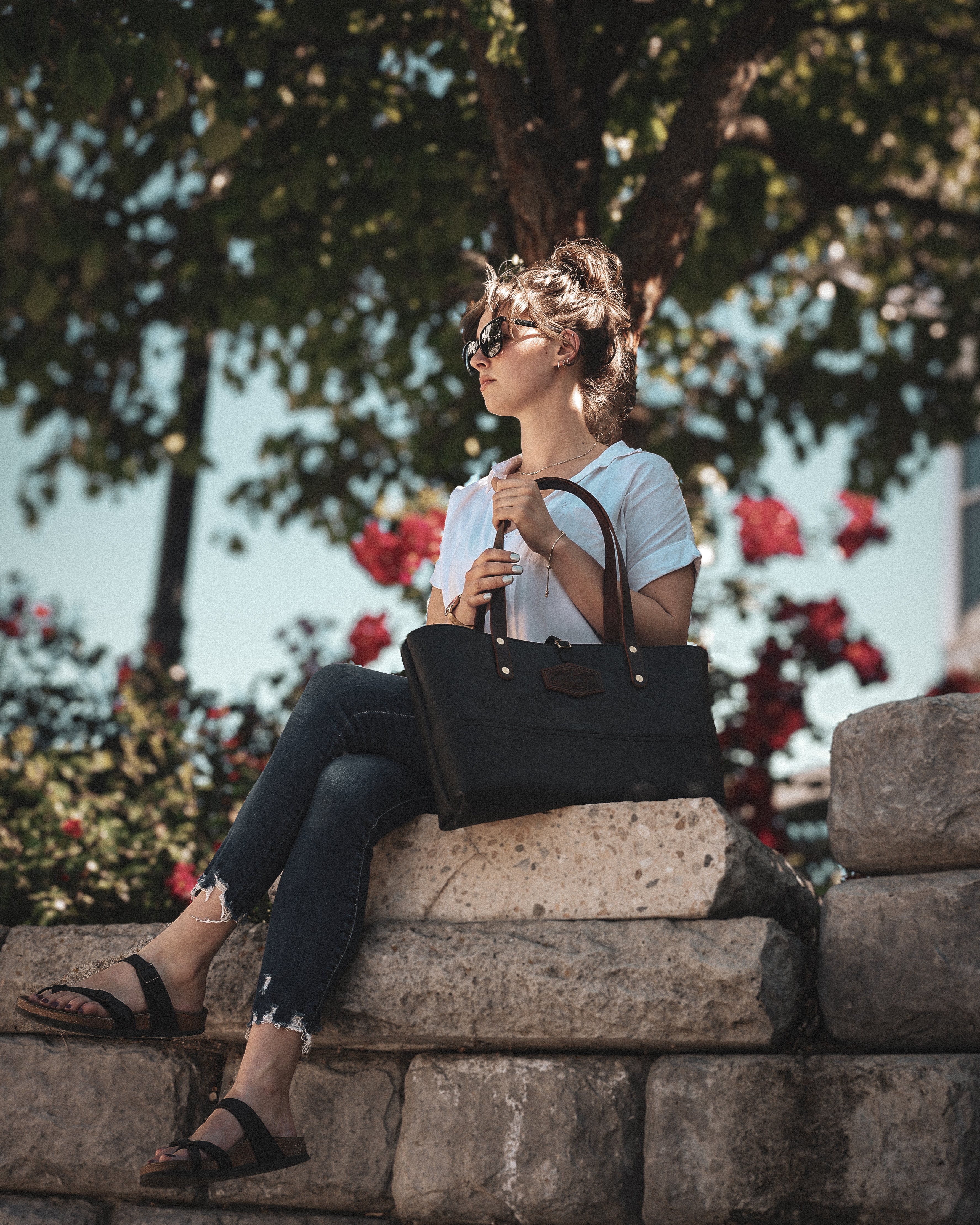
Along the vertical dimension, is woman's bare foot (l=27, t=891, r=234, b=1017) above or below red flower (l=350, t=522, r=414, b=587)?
below

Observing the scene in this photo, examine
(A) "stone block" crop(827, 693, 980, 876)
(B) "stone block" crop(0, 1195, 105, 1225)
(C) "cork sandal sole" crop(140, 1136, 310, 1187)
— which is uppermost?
(A) "stone block" crop(827, 693, 980, 876)

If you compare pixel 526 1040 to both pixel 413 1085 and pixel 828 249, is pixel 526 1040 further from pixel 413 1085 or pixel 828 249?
pixel 828 249

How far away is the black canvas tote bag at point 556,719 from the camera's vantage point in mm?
2000

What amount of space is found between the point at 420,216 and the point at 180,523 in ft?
7.40

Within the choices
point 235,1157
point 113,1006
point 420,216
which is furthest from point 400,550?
point 235,1157

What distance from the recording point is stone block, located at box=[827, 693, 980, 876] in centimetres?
199

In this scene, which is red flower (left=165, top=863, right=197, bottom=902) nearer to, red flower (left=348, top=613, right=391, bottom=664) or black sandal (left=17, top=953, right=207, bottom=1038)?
black sandal (left=17, top=953, right=207, bottom=1038)

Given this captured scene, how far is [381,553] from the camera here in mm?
4039

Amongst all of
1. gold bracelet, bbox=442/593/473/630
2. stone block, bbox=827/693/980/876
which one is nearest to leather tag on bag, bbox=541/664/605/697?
gold bracelet, bbox=442/593/473/630

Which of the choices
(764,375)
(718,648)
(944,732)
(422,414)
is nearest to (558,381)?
(944,732)

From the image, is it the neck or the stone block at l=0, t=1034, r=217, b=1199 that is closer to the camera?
the stone block at l=0, t=1034, r=217, b=1199

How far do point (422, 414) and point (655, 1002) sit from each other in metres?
3.68

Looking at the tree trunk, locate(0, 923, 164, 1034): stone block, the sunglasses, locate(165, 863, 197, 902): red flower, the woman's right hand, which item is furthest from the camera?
the tree trunk

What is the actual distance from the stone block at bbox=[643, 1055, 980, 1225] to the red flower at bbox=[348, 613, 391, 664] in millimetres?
2295
